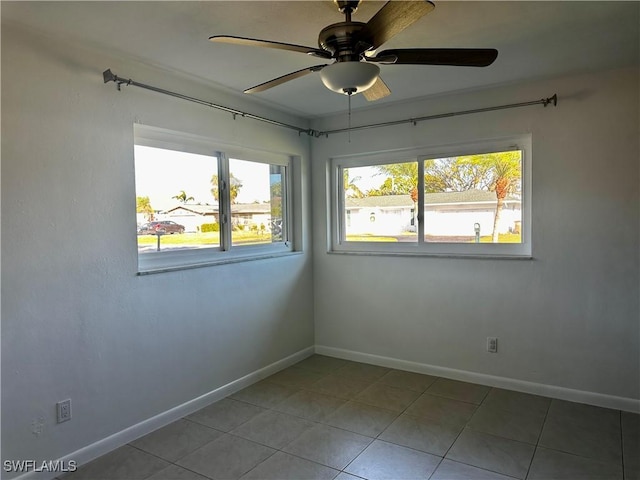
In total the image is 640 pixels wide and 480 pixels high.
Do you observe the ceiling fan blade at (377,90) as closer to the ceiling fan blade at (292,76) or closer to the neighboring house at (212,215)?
the ceiling fan blade at (292,76)

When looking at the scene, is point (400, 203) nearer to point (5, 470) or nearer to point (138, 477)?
point (138, 477)

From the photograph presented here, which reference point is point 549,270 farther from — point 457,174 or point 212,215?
point 212,215

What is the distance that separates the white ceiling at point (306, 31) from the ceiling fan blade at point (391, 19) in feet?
1.01

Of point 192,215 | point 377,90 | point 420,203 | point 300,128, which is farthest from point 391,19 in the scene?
point 300,128

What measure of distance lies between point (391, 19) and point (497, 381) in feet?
9.42

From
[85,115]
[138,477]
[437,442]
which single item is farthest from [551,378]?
[85,115]

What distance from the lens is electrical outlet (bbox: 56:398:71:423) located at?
2227mm

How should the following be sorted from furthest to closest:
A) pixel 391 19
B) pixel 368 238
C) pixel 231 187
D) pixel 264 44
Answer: pixel 368 238 → pixel 231 187 → pixel 264 44 → pixel 391 19

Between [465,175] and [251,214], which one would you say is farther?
[251,214]

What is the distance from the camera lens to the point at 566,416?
9.23 ft

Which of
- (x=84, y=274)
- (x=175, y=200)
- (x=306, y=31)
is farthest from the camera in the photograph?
(x=175, y=200)

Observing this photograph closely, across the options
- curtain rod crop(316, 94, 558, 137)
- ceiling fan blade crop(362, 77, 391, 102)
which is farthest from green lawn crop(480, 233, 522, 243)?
ceiling fan blade crop(362, 77, 391, 102)

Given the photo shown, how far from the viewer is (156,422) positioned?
2.72m

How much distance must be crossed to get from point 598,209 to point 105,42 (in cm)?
327
